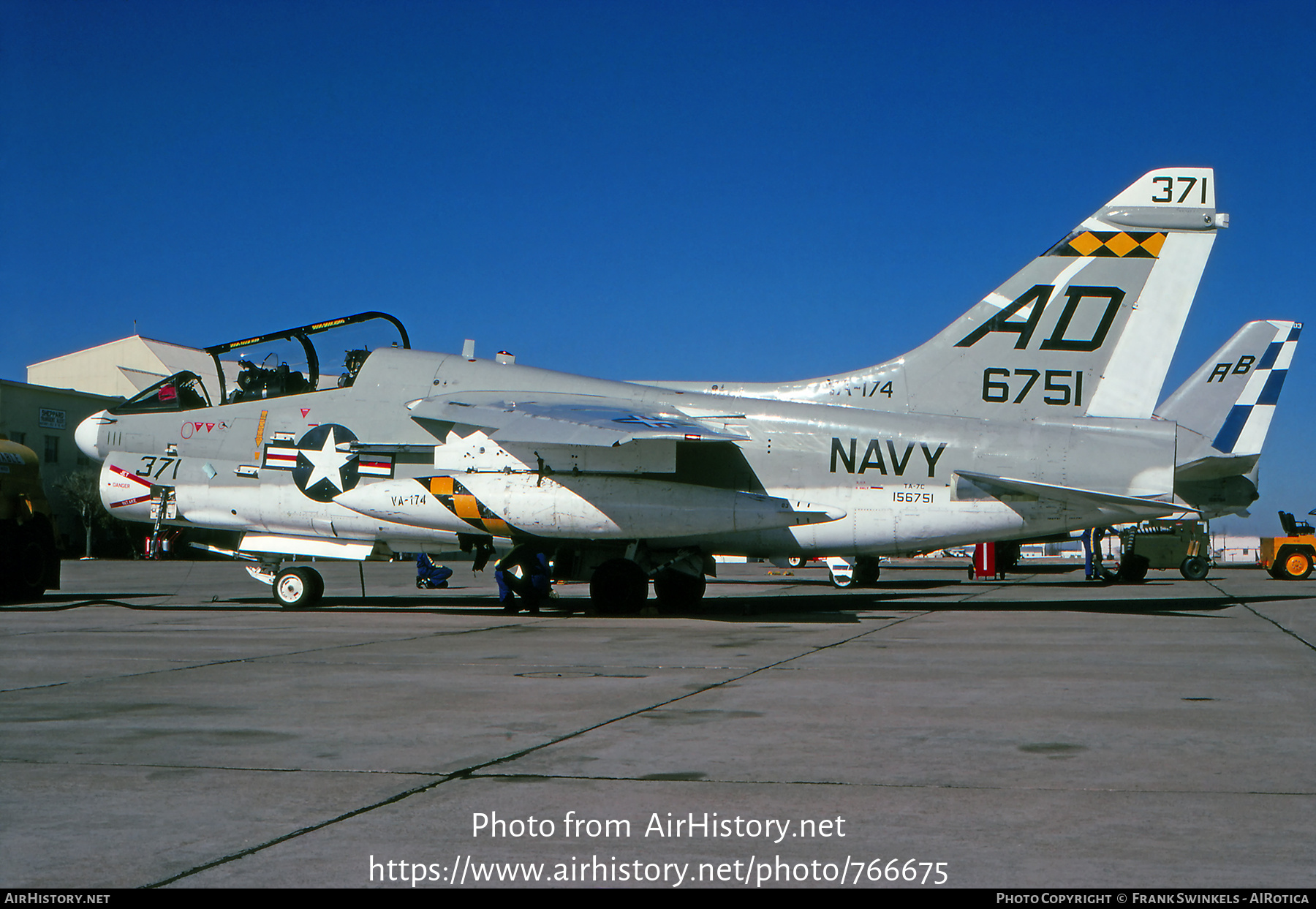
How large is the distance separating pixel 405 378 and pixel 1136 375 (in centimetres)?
1014

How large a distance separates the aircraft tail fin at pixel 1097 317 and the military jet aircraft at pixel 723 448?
0.03m

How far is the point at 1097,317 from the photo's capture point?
548 inches

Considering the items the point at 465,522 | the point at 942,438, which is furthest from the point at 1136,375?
the point at 465,522

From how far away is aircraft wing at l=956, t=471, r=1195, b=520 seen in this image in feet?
42.5

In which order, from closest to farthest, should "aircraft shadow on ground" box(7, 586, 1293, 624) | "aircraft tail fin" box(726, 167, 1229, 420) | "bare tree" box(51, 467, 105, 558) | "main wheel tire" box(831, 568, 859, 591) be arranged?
1. "aircraft tail fin" box(726, 167, 1229, 420)
2. "aircraft shadow on ground" box(7, 586, 1293, 624)
3. "main wheel tire" box(831, 568, 859, 591)
4. "bare tree" box(51, 467, 105, 558)

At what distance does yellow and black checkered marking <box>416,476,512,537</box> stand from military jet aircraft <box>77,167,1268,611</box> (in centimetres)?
3

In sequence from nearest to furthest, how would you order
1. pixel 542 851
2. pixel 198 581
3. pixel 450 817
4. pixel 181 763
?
pixel 542 851, pixel 450 817, pixel 181 763, pixel 198 581

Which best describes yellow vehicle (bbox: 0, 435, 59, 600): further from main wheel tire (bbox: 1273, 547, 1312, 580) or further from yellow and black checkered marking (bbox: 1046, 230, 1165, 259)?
main wheel tire (bbox: 1273, 547, 1312, 580)

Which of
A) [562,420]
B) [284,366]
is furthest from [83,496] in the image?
[562,420]

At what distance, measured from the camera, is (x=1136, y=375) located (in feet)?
45.1

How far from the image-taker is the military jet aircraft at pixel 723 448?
44.0ft

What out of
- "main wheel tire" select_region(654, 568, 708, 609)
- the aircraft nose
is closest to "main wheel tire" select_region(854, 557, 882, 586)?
"main wheel tire" select_region(654, 568, 708, 609)

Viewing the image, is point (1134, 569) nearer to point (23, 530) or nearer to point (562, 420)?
point (562, 420)
